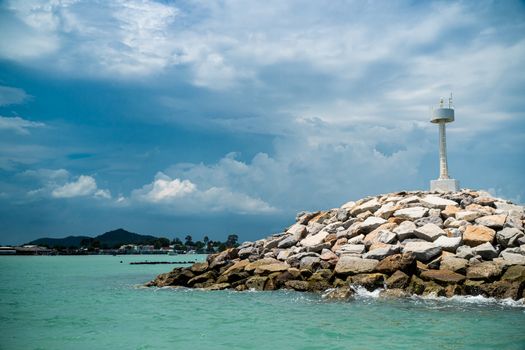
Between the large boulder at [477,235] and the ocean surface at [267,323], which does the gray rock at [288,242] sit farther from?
the large boulder at [477,235]

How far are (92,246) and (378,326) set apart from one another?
15934 centimetres

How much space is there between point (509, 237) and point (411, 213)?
4132mm

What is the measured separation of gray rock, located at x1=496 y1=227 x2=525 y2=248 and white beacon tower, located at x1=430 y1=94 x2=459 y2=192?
828 centimetres

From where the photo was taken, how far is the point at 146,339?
11.8 metres

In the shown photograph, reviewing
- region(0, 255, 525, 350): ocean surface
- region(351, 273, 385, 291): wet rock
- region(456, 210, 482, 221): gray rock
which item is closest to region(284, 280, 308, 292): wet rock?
region(0, 255, 525, 350): ocean surface

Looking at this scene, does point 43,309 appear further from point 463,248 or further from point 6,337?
point 463,248

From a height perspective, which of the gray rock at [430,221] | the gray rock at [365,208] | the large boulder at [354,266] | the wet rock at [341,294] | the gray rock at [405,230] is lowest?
the wet rock at [341,294]

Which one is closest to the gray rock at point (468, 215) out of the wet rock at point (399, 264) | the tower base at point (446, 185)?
the wet rock at point (399, 264)

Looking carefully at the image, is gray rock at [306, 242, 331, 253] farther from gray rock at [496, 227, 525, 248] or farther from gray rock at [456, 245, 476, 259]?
gray rock at [496, 227, 525, 248]

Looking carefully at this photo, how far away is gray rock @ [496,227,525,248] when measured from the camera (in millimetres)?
18875

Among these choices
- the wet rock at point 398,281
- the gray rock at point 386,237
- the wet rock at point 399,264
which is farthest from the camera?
the gray rock at point 386,237

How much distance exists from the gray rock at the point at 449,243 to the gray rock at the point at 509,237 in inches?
63.9

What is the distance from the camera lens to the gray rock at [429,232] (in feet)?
63.9

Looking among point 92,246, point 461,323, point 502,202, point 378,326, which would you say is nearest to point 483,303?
point 461,323
